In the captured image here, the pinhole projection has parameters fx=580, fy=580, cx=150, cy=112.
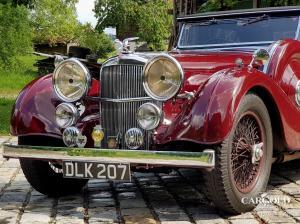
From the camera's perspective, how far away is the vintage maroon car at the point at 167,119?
158 inches

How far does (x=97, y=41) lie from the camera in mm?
41156

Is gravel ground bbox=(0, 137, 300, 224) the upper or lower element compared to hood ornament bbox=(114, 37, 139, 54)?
lower

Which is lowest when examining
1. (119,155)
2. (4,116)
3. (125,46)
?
(4,116)

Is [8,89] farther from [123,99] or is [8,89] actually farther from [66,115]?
[123,99]

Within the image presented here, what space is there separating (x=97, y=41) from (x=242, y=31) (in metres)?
36.0

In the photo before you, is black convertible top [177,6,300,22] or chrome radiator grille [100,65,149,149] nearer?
chrome radiator grille [100,65,149,149]

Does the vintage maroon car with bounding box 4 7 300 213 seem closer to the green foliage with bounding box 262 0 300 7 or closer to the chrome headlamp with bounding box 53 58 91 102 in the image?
the chrome headlamp with bounding box 53 58 91 102

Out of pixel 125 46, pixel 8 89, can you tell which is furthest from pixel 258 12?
pixel 8 89

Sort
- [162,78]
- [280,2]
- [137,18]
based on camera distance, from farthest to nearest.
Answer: [137,18] < [280,2] < [162,78]

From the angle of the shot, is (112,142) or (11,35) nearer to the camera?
(112,142)

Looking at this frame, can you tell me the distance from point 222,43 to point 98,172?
219cm

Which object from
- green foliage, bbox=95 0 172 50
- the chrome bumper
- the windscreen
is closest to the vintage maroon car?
the chrome bumper

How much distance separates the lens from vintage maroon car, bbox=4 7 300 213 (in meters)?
4.01

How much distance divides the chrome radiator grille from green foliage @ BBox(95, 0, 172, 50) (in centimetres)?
3551
